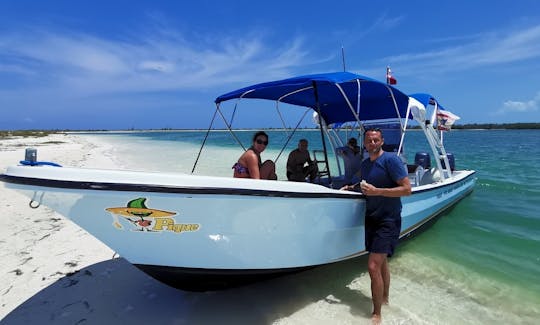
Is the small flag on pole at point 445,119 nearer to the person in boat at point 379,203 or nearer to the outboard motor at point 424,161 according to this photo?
the outboard motor at point 424,161

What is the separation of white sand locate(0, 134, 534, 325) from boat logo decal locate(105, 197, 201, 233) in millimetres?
1099

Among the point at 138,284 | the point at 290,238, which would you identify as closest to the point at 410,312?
the point at 290,238

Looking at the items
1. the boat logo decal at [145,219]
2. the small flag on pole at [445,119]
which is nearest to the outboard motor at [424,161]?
the small flag on pole at [445,119]

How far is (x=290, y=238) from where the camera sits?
11.2 feet

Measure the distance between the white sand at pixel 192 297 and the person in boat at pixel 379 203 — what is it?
0.55 meters

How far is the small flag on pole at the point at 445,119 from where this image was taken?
25.5ft

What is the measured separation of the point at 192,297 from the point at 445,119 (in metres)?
6.73

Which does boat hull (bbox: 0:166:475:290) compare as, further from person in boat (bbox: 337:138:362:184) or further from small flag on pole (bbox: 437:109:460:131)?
small flag on pole (bbox: 437:109:460:131)

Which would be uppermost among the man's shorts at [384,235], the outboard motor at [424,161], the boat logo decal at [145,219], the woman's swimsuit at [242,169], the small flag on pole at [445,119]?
the small flag on pole at [445,119]

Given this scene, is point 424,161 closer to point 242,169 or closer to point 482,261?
point 482,261

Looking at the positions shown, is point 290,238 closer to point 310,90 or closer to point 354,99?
point 310,90

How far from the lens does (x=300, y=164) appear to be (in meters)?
6.27

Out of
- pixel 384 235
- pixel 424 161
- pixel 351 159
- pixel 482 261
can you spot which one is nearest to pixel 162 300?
pixel 384 235

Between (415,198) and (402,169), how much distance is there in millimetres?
2277
